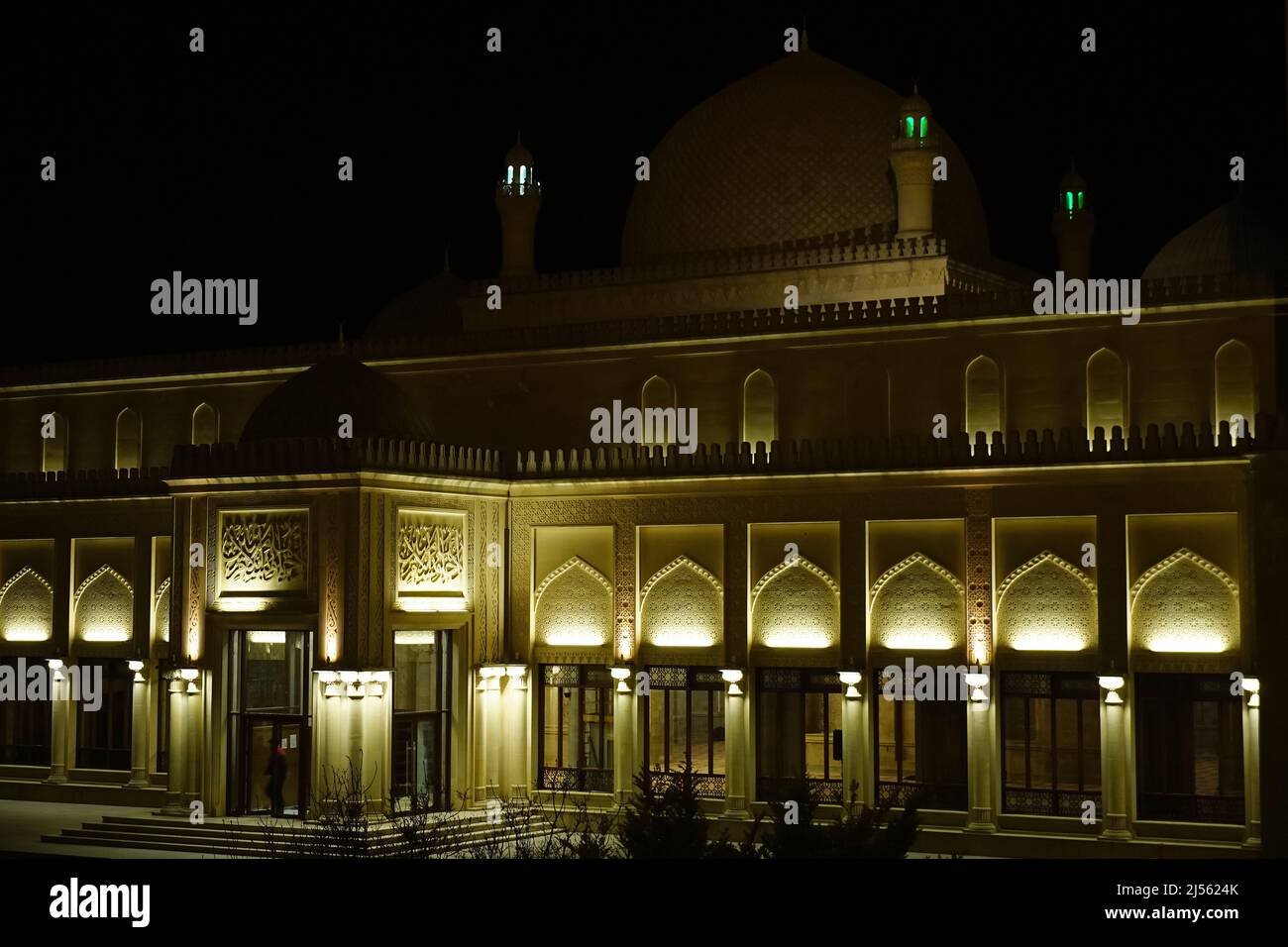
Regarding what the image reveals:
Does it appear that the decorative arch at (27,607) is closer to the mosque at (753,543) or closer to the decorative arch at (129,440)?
the mosque at (753,543)

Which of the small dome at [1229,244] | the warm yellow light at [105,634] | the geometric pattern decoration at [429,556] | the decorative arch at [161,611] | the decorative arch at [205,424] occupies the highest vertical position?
the small dome at [1229,244]

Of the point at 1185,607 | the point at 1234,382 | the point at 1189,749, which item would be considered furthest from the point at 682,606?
the point at 1234,382

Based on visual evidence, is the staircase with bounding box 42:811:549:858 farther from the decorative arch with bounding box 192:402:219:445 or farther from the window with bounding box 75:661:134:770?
the decorative arch with bounding box 192:402:219:445

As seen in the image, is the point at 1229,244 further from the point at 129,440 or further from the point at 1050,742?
the point at 129,440

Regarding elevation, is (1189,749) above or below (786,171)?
below

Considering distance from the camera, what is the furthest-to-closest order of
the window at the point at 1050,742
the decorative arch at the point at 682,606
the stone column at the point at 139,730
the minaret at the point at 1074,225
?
1. the minaret at the point at 1074,225
2. the stone column at the point at 139,730
3. the decorative arch at the point at 682,606
4. the window at the point at 1050,742

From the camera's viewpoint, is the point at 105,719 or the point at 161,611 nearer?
the point at 161,611

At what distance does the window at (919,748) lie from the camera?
79.5 feet

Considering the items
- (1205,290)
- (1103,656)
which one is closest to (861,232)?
(1205,290)

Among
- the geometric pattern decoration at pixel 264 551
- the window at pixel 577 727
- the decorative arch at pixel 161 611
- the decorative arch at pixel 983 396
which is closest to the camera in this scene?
the geometric pattern decoration at pixel 264 551

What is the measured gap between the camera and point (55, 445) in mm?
34938

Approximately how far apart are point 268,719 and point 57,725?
20.7 feet

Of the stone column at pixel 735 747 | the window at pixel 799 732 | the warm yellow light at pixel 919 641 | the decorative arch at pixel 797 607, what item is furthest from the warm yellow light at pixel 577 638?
the warm yellow light at pixel 919 641

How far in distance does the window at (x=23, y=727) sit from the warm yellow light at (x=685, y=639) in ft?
35.2
